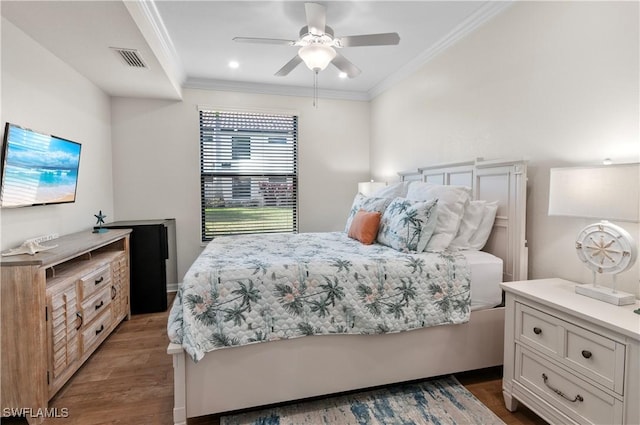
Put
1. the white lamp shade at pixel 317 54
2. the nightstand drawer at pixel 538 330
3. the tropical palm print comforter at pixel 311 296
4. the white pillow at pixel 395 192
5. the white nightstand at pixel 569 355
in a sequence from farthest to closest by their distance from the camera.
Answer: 1. the white pillow at pixel 395 192
2. the white lamp shade at pixel 317 54
3. the tropical palm print comforter at pixel 311 296
4. the nightstand drawer at pixel 538 330
5. the white nightstand at pixel 569 355

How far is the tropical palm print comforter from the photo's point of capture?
1.64 metres

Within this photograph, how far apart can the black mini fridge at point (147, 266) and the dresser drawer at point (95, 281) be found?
606mm

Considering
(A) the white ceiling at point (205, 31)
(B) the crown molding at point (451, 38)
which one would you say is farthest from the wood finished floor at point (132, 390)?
(B) the crown molding at point (451, 38)

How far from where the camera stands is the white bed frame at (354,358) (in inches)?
66.1

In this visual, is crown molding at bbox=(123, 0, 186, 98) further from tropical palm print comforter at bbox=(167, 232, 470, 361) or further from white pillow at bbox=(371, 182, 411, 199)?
white pillow at bbox=(371, 182, 411, 199)

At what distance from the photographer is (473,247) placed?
234 centimetres

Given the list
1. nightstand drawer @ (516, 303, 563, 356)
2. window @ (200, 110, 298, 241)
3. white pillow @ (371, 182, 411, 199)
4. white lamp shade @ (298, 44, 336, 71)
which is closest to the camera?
nightstand drawer @ (516, 303, 563, 356)

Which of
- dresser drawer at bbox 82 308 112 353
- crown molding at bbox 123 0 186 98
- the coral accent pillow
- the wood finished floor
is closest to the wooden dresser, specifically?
dresser drawer at bbox 82 308 112 353

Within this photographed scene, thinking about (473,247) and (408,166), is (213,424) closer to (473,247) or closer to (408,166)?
(473,247)

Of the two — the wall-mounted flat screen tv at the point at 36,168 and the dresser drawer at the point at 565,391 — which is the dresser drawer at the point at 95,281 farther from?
the dresser drawer at the point at 565,391

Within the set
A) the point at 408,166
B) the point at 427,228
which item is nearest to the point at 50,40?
the point at 427,228

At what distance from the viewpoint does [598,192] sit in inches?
57.3

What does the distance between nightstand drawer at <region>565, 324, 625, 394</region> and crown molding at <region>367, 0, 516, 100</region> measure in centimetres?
223

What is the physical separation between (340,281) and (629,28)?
2.00m
